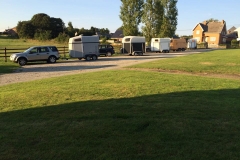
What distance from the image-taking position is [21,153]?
360cm

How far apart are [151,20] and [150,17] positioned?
2.48 ft

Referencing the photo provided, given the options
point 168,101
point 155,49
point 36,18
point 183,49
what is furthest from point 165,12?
point 168,101

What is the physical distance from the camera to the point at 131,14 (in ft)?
167

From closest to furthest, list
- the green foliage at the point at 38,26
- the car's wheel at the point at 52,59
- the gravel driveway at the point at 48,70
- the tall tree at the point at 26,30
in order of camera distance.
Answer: the gravel driveway at the point at 48,70, the car's wheel at the point at 52,59, the tall tree at the point at 26,30, the green foliage at the point at 38,26

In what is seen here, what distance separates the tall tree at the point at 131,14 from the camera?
50656 mm

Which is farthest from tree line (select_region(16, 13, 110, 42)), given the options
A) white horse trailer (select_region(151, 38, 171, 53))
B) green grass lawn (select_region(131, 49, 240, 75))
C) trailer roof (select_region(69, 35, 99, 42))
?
green grass lawn (select_region(131, 49, 240, 75))

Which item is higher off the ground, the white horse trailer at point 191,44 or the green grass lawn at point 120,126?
the white horse trailer at point 191,44

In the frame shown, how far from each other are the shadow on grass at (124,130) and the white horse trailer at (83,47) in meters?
20.1

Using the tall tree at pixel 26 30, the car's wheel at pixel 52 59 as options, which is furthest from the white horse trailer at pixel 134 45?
the tall tree at pixel 26 30

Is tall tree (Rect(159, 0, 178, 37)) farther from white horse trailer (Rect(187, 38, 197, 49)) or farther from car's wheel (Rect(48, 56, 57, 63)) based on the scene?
car's wheel (Rect(48, 56, 57, 63))

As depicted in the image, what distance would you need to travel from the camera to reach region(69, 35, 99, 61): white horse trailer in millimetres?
26078

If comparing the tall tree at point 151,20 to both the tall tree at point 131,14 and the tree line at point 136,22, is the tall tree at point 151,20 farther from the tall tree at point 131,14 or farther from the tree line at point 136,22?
the tall tree at point 131,14

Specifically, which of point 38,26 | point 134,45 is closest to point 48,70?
point 134,45

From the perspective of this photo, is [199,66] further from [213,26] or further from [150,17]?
[213,26]
